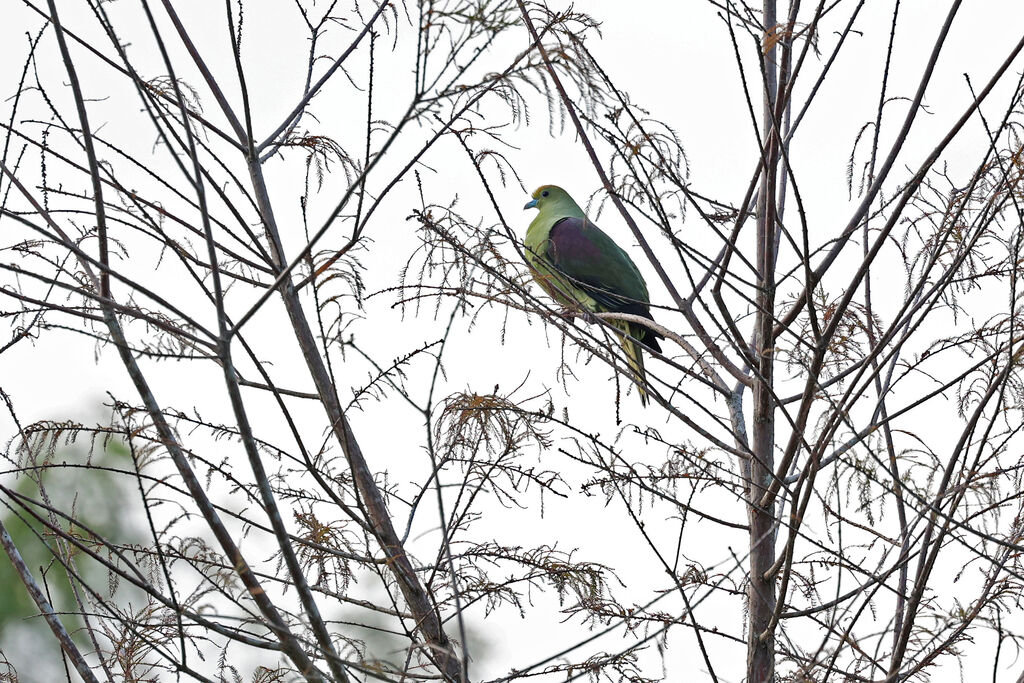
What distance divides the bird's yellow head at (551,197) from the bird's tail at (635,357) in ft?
4.38

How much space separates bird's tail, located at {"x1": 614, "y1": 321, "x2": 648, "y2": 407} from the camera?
2615mm

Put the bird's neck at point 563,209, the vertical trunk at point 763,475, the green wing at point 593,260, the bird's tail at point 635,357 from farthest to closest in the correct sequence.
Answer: the bird's neck at point 563,209 → the green wing at point 593,260 → the bird's tail at point 635,357 → the vertical trunk at point 763,475

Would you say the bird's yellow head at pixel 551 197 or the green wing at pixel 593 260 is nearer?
the green wing at pixel 593 260

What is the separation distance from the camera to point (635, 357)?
333 cm

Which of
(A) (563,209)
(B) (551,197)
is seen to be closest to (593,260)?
(A) (563,209)

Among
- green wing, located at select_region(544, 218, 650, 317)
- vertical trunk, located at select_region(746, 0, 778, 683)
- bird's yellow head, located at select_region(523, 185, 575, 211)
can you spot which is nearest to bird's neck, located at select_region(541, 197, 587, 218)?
bird's yellow head, located at select_region(523, 185, 575, 211)

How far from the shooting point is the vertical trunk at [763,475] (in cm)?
240

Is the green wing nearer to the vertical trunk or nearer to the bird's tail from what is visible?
the bird's tail

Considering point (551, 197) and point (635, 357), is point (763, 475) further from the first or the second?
point (551, 197)

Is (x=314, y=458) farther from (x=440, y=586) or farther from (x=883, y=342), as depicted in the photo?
(x=883, y=342)

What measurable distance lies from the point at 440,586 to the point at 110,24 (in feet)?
5.12

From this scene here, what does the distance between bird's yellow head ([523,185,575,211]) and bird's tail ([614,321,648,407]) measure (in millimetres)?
1334

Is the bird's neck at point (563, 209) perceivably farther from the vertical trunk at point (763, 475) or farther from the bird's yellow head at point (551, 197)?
the vertical trunk at point (763, 475)

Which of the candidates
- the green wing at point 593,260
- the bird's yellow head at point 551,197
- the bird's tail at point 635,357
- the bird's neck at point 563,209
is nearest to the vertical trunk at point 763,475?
the bird's tail at point 635,357
